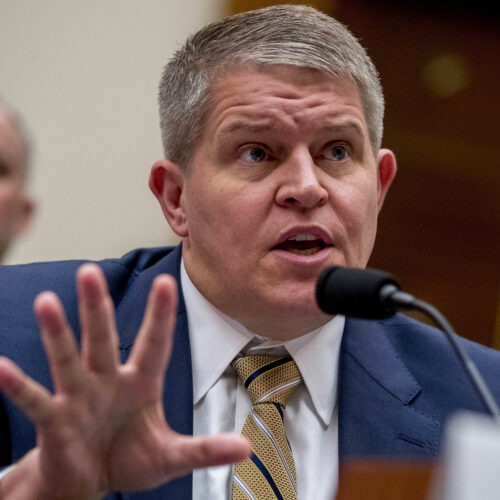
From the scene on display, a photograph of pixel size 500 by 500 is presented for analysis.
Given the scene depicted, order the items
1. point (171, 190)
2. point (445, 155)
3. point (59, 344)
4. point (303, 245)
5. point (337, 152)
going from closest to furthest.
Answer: point (59, 344), point (303, 245), point (337, 152), point (171, 190), point (445, 155)

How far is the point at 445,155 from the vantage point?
4.24 meters

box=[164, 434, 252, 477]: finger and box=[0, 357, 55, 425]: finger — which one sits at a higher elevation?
box=[0, 357, 55, 425]: finger

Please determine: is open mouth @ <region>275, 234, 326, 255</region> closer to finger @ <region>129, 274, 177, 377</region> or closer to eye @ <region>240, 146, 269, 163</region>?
eye @ <region>240, 146, 269, 163</region>

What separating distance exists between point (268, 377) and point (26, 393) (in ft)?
2.77

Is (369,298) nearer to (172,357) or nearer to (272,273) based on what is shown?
(272,273)

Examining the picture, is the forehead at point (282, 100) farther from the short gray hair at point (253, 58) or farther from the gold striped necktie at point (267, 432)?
the gold striped necktie at point (267, 432)

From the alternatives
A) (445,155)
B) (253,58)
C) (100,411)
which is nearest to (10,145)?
(253,58)

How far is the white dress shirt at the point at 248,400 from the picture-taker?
2.19 metres

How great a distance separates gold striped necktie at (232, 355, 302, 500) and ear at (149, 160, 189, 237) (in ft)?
1.23

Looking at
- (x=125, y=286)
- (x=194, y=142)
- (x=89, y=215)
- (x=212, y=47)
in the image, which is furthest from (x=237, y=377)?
(x=89, y=215)

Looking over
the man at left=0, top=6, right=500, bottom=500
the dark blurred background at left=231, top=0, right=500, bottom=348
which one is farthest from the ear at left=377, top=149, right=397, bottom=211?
the dark blurred background at left=231, top=0, right=500, bottom=348

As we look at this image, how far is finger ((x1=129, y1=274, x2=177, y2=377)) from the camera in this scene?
1.47 meters

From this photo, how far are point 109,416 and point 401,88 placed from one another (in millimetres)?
2851

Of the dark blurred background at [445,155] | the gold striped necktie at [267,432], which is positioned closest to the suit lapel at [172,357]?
the gold striped necktie at [267,432]
